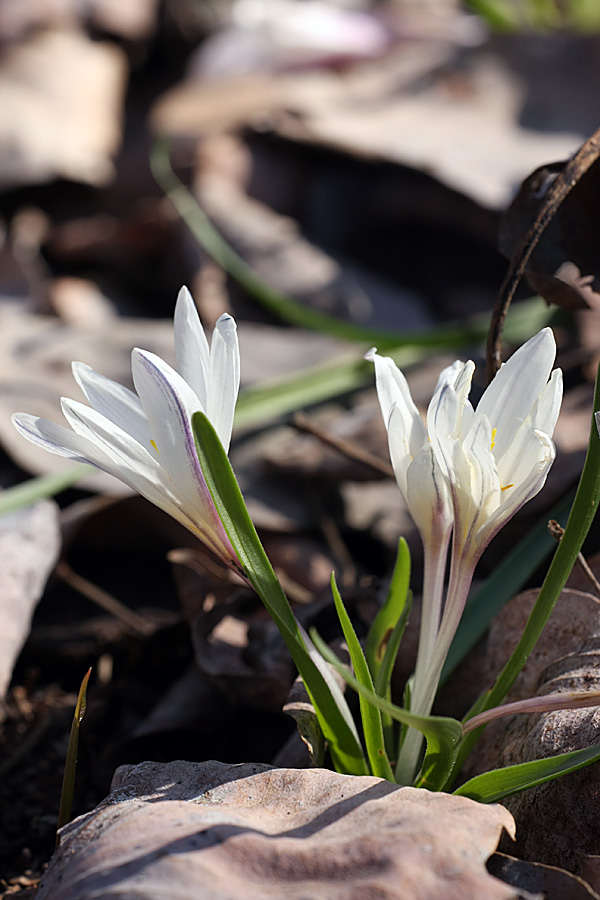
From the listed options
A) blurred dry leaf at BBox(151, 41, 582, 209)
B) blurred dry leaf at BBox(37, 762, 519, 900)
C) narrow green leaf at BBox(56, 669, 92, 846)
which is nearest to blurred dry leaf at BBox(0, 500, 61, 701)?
narrow green leaf at BBox(56, 669, 92, 846)

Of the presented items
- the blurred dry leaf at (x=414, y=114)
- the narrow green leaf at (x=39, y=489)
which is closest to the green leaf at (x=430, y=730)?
the narrow green leaf at (x=39, y=489)

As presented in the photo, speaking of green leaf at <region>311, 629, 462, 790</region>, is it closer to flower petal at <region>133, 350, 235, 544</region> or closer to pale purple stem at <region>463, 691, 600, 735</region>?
A: pale purple stem at <region>463, 691, 600, 735</region>

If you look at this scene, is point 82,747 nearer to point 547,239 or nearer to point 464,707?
point 464,707

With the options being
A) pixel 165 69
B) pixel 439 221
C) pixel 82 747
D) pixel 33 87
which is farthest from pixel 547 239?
pixel 165 69

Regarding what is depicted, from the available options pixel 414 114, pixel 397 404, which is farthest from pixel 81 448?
pixel 414 114

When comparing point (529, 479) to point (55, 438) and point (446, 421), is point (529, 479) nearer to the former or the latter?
point (446, 421)

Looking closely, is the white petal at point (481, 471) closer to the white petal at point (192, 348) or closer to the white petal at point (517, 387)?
the white petal at point (517, 387)
